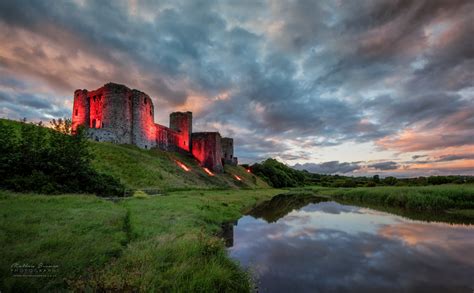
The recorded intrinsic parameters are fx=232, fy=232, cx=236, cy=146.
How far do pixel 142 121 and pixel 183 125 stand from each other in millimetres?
14741

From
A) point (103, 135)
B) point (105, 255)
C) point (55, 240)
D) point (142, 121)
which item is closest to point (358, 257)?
point (105, 255)

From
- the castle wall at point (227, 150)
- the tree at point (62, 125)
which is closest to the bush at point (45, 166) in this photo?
the tree at point (62, 125)

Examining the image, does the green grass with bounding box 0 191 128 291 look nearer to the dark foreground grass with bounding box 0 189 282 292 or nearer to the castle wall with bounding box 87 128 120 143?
the dark foreground grass with bounding box 0 189 282 292

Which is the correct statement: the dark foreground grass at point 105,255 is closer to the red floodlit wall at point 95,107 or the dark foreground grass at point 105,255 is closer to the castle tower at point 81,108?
the red floodlit wall at point 95,107

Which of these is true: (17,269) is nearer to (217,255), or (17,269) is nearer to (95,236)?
(95,236)

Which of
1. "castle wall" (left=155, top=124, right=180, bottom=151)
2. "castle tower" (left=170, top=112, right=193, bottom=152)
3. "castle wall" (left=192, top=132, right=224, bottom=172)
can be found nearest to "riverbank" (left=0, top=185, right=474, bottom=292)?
"castle wall" (left=155, top=124, right=180, bottom=151)

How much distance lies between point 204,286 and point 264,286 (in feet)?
7.97

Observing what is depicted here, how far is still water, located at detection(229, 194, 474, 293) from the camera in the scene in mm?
6928

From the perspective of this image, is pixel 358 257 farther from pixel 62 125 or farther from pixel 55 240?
pixel 62 125

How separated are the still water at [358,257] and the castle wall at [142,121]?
121 feet

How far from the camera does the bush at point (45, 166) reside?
1451 centimetres

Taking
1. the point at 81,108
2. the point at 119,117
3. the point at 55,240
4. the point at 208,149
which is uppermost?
the point at 81,108

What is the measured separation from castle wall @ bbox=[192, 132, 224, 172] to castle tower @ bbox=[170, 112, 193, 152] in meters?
2.11

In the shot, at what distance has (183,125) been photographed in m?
60.5
